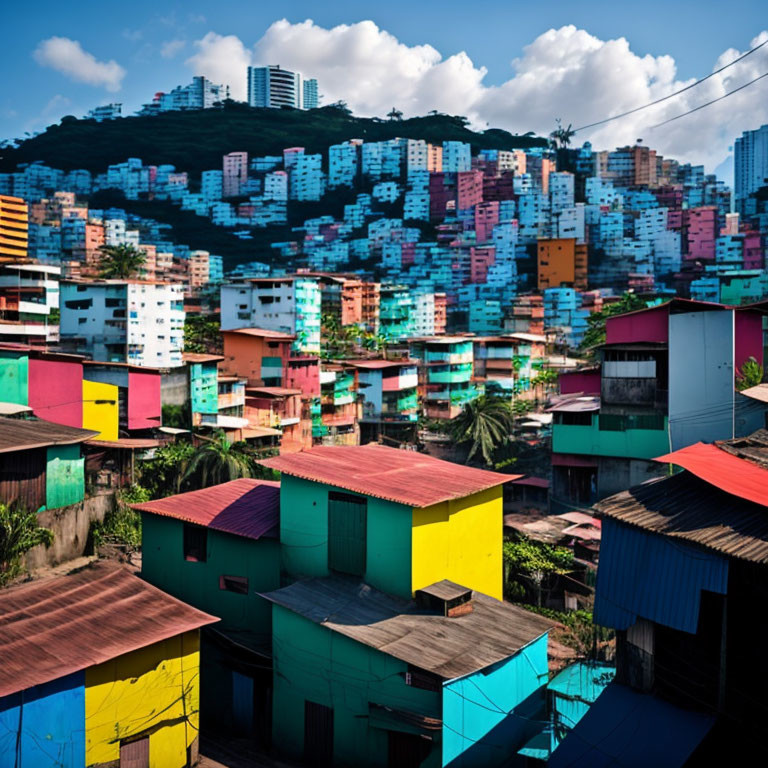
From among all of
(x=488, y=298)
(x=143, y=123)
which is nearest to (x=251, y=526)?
(x=488, y=298)

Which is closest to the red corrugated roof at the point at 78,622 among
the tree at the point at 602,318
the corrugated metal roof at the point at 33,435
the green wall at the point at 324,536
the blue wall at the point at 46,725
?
the blue wall at the point at 46,725

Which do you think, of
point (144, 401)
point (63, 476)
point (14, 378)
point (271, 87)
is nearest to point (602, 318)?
point (144, 401)

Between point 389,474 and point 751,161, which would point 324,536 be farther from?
point 751,161

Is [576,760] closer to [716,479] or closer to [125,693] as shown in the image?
[716,479]

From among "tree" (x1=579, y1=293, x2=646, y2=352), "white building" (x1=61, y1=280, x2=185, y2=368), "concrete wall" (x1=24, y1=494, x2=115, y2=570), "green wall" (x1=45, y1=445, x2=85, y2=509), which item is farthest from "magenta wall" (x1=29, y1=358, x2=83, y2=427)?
"tree" (x1=579, y1=293, x2=646, y2=352)

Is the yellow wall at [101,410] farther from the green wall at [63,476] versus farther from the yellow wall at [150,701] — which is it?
the yellow wall at [150,701]
